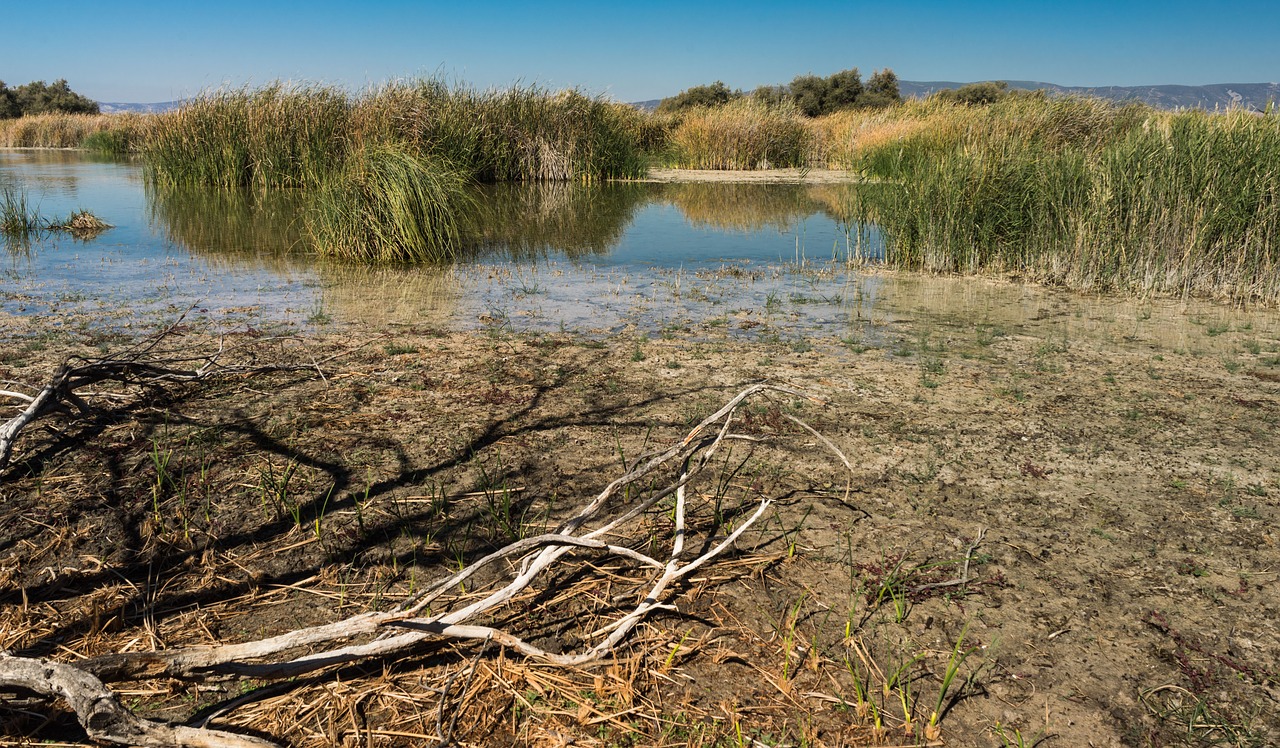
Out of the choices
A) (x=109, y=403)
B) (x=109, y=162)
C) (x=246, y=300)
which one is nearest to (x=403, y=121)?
(x=246, y=300)

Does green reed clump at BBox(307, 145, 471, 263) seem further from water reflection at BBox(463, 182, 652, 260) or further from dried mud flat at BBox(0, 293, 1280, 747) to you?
dried mud flat at BBox(0, 293, 1280, 747)

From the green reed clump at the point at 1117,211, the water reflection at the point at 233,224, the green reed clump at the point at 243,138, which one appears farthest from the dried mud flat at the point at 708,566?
the green reed clump at the point at 243,138

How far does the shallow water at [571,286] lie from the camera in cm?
638

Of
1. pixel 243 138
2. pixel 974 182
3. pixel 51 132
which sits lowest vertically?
pixel 974 182

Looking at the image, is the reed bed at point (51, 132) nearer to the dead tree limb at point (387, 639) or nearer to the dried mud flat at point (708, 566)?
the dried mud flat at point (708, 566)

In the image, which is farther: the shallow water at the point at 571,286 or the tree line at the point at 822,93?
the tree line at the point at 822,93

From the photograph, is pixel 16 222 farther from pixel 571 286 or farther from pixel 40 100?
pixel 40 100

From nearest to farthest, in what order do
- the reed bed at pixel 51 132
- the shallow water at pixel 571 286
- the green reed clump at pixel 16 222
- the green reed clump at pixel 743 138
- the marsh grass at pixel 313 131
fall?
the shallow water at pixel 571 286
the green reed clump at pixel 16 222
the marsh grass at pixel 313 131
the green reed clump at pixel 743 138
the reed bed at pixel 51 132

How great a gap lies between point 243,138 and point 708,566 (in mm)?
16559

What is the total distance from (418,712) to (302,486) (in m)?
1.45

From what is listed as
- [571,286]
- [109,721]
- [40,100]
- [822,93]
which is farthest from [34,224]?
[40,100]

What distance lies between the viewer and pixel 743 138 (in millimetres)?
23734

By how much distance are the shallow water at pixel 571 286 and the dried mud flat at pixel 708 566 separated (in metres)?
1.74

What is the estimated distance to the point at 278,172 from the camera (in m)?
16.3
